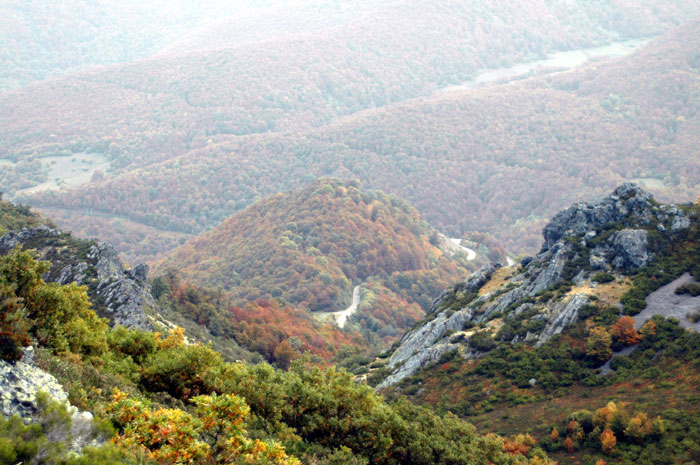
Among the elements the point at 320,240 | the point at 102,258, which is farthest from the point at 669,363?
the point at 320,240

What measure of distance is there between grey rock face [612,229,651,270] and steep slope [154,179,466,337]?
2766 inches

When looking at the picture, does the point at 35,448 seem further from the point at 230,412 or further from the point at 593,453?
the point at 593,453

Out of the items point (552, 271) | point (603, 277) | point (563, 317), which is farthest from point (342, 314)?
point (563, 317)

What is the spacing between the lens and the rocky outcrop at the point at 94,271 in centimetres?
4731

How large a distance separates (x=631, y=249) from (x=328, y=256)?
360ft

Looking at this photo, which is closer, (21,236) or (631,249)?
(631,249)

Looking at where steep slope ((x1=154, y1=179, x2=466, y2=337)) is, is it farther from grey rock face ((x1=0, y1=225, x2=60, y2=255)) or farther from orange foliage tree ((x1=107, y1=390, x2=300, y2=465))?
orange foliage tree ((x1=107, y1=390, x2=300, y2=465))

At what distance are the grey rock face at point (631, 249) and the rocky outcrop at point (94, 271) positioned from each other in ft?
140

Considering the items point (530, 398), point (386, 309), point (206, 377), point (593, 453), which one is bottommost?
point (386, 309)

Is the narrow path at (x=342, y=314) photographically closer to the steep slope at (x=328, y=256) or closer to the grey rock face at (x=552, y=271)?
the steep slope at (x=328, y=256)

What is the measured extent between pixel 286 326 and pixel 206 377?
70.2m

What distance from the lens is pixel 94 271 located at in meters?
52.8

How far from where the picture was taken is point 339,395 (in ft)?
89.1

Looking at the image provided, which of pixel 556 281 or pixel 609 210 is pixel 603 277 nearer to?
pixel 556 281
